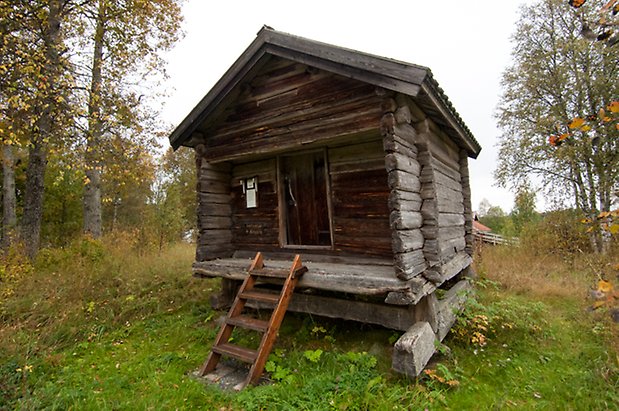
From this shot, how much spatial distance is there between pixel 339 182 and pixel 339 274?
1.73m

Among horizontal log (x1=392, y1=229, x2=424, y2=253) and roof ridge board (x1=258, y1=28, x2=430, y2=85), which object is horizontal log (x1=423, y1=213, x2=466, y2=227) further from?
roof ridge board (x1=258, y1=28, x2=430, y2=85)

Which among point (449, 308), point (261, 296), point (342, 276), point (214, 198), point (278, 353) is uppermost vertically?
point (214, 198)

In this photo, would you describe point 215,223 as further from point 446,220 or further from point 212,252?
point 446,220

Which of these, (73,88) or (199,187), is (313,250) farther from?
(73,88)

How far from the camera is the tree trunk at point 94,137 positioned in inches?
323

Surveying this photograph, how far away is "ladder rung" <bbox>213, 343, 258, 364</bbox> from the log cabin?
121 centimetres

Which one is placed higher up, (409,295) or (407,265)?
(407,265)

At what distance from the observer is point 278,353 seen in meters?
4.46

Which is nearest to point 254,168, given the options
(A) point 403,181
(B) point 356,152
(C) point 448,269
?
(B) point 356,152

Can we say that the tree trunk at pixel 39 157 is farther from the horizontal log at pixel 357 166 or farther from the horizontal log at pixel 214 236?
the horizontal log at pixel 357 166

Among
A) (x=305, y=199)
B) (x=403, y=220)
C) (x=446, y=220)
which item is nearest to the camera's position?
(x=403, y=220)

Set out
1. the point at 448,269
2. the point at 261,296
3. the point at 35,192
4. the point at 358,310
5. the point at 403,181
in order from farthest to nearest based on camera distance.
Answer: the point at 35,192 → the point at 448,269 → the point at 358,310 → the point at 261,296 → the point at 403,181

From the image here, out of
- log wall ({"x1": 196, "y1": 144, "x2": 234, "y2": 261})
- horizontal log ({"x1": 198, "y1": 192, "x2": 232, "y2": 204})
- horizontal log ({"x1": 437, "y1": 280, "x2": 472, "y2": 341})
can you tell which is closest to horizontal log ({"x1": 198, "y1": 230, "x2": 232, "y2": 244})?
log wall ({"x1": 196, "y1": 144, "x2": 234, "y2": 261})

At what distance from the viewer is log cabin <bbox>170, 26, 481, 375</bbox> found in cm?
415
